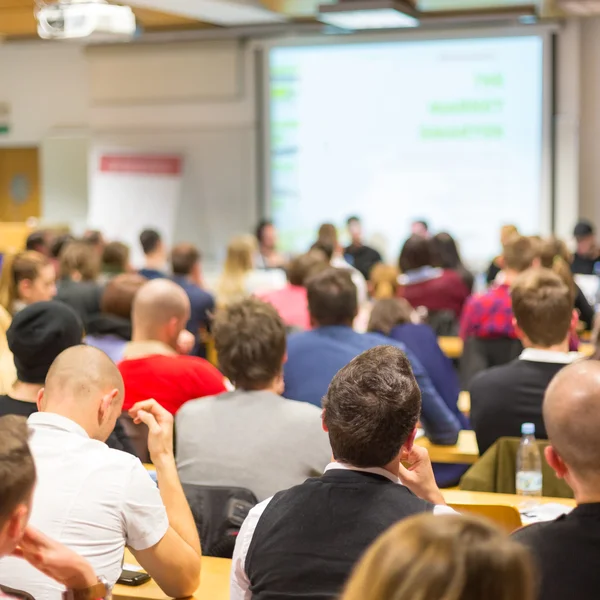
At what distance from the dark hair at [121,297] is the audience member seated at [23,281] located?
652 mm

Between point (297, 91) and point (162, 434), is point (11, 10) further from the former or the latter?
point (162, 434)

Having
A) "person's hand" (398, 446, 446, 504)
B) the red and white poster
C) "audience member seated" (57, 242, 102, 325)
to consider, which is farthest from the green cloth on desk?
the red and white poster

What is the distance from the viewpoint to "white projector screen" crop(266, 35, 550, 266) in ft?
35.1

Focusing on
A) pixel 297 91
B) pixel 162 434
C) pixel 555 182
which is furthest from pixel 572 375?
pixel 297 91

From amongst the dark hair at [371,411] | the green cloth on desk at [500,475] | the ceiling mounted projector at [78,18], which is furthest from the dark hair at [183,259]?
the dark hair at [371,411]

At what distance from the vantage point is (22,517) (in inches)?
65.7

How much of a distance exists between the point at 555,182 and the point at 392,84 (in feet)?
6.87

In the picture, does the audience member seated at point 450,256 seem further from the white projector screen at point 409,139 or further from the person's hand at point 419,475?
the person's hand at point 419,475

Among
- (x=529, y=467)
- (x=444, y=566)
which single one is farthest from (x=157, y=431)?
(x=444, y=566)

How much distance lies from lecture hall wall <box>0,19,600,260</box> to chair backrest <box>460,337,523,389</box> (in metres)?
5.34

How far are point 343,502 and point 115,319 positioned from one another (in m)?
3.34

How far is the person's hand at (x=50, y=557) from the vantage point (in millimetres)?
1939

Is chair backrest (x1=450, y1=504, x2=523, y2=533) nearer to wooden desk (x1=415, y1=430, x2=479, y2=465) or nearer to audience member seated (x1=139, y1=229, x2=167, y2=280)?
wooden desk (x1=415, y1=430, x2=479, y2=465)

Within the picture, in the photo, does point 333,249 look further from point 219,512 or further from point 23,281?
point 219,512
